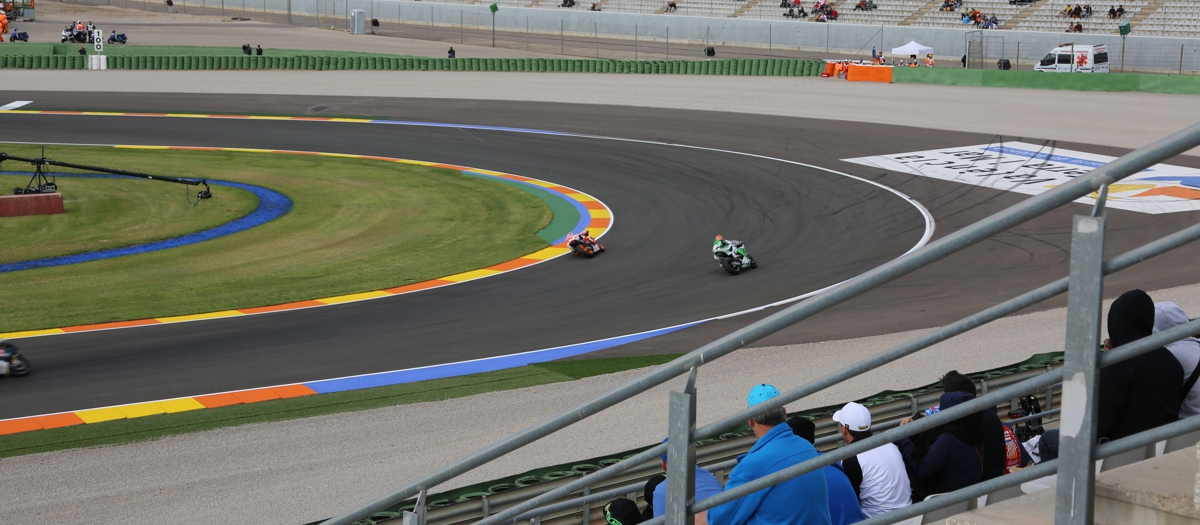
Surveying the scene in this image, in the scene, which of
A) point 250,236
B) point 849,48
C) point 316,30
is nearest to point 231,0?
point 316,30

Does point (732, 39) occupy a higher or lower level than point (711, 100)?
higher

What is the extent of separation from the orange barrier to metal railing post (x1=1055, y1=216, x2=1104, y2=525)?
38.0 m

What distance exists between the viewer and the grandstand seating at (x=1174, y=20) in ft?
149

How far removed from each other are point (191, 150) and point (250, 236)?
36.7ft

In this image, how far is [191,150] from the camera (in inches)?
1179

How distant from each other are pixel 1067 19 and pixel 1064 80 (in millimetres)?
17127

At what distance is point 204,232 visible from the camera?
2056 centimetres

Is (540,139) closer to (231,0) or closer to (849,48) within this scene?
(849,48)

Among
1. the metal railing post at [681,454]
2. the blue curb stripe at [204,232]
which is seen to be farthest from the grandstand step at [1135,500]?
the blue curb stripe at [204,232]

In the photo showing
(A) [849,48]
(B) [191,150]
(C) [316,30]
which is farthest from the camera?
(C) [316,30]

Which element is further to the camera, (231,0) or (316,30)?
Result: (231,0)

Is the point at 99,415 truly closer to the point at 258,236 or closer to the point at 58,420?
the point at 58,420

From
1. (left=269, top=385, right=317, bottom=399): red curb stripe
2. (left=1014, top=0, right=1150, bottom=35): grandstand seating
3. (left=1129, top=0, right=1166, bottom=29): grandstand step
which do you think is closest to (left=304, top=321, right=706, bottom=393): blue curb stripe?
(left=269, top=385, right=317, bottom=399): red curb stripe

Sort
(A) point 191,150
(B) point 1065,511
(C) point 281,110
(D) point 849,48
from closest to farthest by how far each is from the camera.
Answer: (B) point 1065,511, (A) point 191,150, (C) point 281,110, (D) point 849,48
